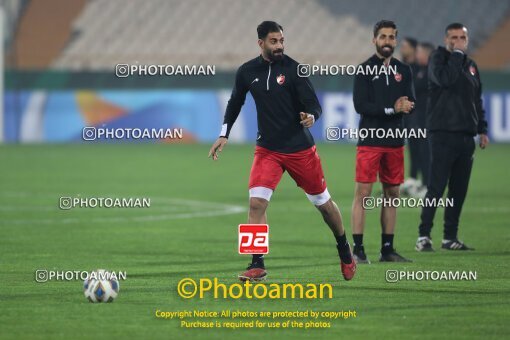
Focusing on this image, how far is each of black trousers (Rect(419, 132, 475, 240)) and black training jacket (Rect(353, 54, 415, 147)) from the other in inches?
55.7

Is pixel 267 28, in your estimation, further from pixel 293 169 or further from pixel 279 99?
pixel 293 169

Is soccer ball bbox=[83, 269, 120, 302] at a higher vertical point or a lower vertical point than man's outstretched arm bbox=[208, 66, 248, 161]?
lower

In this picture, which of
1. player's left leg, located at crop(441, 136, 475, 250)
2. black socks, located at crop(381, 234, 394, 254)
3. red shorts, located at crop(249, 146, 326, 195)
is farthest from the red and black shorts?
player's left leg, located at crop(441, 136, 475, 250)

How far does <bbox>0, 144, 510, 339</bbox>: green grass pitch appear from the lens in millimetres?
8945

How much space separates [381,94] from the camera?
487 inches

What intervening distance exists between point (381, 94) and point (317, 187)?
5.31ft

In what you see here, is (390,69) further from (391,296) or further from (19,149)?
(19,149)

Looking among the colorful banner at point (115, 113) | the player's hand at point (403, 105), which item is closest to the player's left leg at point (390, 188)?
the player's hand at point (403, 105)

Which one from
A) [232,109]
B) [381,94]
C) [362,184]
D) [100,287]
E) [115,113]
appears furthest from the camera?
[115,113]

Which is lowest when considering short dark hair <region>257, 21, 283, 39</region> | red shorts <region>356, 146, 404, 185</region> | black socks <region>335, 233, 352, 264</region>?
black socks <region>335, 233, 352, 264</region>

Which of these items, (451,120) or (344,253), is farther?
(451,120)

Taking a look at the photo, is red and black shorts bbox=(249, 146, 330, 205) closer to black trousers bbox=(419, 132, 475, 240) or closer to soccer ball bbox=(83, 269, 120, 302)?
soccer ball bbox=(83, 269, 120, 302)

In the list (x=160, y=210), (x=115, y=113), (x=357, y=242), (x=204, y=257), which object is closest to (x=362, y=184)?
(x=357, y=242)

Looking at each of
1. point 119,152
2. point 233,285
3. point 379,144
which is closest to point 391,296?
point 233,285
